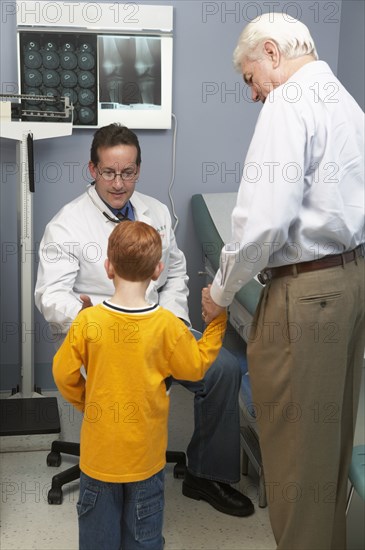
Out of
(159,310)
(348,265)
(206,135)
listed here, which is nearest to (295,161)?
(348,265)

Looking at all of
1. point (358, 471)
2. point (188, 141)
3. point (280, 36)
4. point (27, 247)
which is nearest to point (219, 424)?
point (358, 471)

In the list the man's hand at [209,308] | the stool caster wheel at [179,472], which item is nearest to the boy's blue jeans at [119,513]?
the man's hand at [209,308]

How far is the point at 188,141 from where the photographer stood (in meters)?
3.29

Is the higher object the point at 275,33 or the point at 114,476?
the point at 275,33

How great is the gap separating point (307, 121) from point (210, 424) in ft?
3.94

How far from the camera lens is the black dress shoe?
7.84 ft

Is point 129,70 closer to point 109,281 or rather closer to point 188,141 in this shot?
point 188,141

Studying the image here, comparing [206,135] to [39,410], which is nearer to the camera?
[39,410]

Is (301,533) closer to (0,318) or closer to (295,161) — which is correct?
(295,161)

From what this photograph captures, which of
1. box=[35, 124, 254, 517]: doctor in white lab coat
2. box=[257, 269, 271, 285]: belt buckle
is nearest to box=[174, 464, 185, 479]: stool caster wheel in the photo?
box=[35, 124, 254, 517]: doctor in white lab coat

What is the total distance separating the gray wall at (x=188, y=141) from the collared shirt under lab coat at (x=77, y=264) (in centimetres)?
79

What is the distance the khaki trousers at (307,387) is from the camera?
1.73 meters

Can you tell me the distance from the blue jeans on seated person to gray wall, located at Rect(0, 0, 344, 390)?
1074 millimetres

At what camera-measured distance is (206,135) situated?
3.30m
